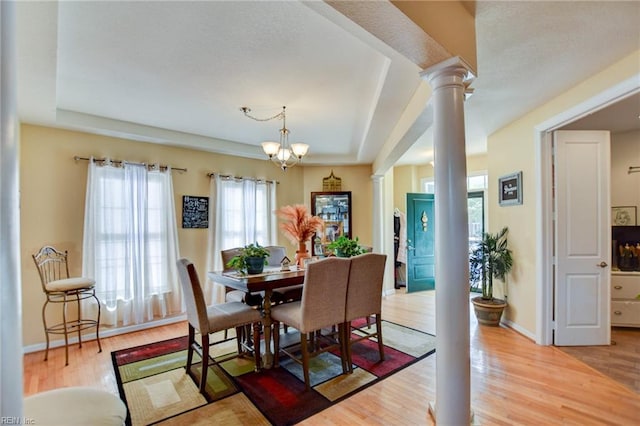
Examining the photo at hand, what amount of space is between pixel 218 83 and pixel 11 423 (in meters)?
2.64

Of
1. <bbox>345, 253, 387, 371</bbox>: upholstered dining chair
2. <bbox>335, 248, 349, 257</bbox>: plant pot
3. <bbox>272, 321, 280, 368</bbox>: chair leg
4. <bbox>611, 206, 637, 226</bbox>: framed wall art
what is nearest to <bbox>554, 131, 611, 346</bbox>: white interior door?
<bbox>611, 206, 637, 226</bbox>: framed wall art

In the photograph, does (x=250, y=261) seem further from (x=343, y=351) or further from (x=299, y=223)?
(x=343, y=351)

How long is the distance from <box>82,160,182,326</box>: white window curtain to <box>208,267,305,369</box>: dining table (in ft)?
5.01

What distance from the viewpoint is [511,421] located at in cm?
205

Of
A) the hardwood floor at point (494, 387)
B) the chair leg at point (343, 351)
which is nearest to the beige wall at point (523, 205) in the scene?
the hardwood floor at point (494, 387)

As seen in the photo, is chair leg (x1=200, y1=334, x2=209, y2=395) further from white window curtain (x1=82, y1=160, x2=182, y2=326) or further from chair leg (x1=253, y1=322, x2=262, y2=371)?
white window curtain (x1=82, y1=160, x2=182, y2=326)

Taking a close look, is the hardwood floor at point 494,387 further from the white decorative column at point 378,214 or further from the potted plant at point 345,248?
the white decorative column at point 378,214

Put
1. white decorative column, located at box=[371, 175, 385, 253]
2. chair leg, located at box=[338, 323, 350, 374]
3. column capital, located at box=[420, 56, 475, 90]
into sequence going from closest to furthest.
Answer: column capital, located at box=[420, 56, 475, 90], chair leg, located at box=[338, 323, 350, 374], white decorative column, located at box=[371, 175, 385, 253]

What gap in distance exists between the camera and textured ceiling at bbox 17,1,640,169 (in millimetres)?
1739

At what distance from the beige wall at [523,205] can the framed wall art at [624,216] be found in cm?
138

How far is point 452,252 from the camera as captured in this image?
5.83ft

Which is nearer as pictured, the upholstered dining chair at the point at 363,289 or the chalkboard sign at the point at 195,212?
the upholstered dining chair at the point at 363,289

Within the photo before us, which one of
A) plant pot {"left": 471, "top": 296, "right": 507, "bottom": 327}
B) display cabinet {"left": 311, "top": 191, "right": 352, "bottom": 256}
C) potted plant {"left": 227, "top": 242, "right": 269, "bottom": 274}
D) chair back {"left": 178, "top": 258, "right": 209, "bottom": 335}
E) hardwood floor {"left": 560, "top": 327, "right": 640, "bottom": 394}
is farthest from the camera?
display cabinet {"left": 311, "top": 191, "right": 352, "bottom": 256}

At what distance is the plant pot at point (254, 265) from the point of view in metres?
2.93
